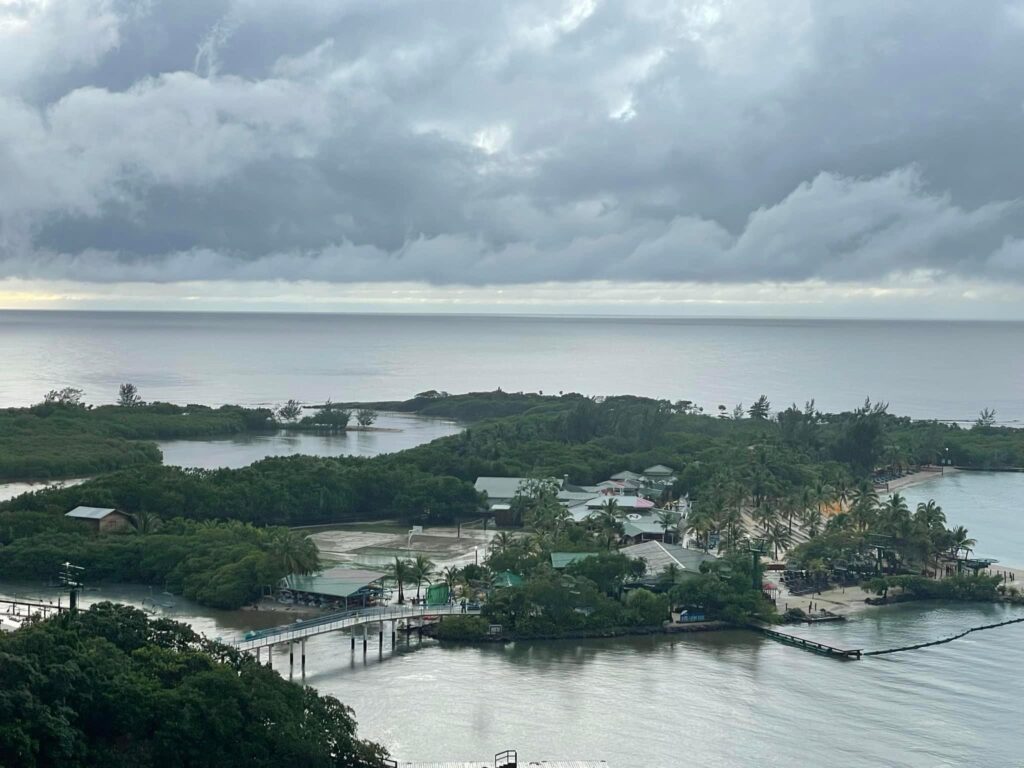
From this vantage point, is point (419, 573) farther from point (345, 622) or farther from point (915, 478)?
Answer: point (915, 478)

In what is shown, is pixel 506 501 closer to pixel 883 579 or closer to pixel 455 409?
pixel 883 579

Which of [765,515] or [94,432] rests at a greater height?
[94,432]

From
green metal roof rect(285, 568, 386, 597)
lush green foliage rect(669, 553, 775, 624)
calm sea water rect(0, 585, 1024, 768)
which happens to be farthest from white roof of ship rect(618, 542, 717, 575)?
green metal roof rect(285, 568, 386, 597)

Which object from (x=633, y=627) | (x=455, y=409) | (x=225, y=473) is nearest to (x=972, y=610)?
(x=633, y=627)

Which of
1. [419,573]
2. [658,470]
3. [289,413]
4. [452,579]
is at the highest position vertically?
[289,413]

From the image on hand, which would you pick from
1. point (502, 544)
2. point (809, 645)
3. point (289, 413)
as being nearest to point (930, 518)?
point (809, 645)

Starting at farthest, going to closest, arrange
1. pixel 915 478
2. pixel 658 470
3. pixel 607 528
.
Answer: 1. pixel 915 478
2. pixel 658 470
3. pixel 607 528
